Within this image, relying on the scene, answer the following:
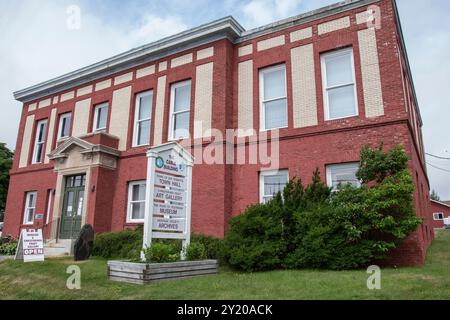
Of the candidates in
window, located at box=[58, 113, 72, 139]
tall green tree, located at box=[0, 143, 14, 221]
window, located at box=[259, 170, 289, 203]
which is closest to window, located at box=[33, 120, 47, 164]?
window, located at box=[58, 113, 72, 139]

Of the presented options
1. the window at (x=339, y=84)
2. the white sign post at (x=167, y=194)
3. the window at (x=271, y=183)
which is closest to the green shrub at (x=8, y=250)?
the white sign post at (x=167, y=194)

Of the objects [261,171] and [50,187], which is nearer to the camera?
[261,171]

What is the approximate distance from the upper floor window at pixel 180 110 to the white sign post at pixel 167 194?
5.49m

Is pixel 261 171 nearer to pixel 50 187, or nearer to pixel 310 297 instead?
pixel 310 297

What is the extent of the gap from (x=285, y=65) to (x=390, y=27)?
12.2 ft

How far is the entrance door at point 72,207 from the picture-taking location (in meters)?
15.9

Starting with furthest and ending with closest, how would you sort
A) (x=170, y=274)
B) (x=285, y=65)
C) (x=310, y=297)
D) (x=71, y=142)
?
1. (x=71, y=142)
2. (x=285, y=65)
3. (x=170, y=274)
4. (x=310, y=297)

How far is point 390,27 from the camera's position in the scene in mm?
11758

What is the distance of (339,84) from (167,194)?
7.29 metres

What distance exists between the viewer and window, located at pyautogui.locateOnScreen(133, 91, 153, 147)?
643 inches

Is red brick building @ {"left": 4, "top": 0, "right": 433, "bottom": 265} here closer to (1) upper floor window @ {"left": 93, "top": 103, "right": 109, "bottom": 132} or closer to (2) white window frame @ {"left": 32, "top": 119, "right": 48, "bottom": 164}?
(1) upper floor window @ {"left": 93, "top": 103, "right": 109, "bottom": 132}

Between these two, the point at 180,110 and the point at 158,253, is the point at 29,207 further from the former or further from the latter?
the point at 158,253

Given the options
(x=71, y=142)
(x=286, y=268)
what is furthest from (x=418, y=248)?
(x=71, y=142)
